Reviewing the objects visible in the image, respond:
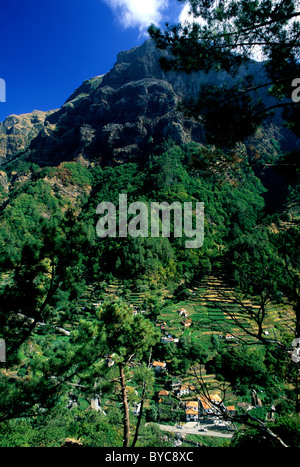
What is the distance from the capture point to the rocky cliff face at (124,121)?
2448 inches

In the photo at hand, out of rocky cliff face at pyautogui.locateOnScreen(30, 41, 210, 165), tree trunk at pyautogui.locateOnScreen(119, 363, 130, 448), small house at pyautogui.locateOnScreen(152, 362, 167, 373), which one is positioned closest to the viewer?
tree trunk at pyautogui.locateOnScreen(119, 363, 130, 448)

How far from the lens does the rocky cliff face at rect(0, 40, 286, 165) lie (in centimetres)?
6219

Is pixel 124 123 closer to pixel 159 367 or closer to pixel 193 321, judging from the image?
pixel 159 367

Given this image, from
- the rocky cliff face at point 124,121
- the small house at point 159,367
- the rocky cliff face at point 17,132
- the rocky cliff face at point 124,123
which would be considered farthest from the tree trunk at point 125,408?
the rocky cliff face at point 17,132

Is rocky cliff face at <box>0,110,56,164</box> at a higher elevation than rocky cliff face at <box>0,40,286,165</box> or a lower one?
higher

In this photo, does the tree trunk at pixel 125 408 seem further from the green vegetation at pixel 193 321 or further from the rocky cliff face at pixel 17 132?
the rocky cliff face at pixel 17 132

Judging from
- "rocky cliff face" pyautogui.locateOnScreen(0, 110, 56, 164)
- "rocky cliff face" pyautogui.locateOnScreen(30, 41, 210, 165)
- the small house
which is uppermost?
"rocky cliff face" pyautogui.locateOnScreen(0, 110, 56, 164)

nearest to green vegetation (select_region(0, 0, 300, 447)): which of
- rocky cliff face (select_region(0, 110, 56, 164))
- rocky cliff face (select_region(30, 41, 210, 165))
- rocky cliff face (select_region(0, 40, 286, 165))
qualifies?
rocky cliff face (select_region(0, 40, 286, 165))

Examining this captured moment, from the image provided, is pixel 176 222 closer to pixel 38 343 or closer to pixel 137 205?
pixel 137 205

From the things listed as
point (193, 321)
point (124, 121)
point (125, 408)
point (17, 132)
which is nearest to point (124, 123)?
point (124, 121)

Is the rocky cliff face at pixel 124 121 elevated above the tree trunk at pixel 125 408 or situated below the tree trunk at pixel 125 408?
above

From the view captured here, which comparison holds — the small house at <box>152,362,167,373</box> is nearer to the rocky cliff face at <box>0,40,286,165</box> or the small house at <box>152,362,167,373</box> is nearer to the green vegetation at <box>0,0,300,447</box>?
the green vegetation at <box>0,0,300,447</box>

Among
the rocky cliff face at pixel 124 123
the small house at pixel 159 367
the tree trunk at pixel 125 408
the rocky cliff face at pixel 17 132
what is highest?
the rocky cliff face at pixel 17 132

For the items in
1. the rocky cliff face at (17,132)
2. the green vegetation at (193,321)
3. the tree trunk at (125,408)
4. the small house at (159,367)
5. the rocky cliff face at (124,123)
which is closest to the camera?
the green vegetation at (193,321)
